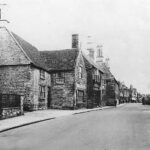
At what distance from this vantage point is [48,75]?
32625 mm

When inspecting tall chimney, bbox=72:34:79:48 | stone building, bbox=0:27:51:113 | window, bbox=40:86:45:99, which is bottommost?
window, bbox=40:86:45:99

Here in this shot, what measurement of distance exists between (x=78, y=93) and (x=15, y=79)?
9897mm

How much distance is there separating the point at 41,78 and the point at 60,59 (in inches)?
226

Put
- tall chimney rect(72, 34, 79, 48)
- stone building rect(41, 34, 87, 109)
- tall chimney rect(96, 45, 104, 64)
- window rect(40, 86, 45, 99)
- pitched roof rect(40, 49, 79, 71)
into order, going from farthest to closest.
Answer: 1. tall chimney rect(96, 45, 104, 64)
2. tall chimney rect(72, 34, 79, 48)
3. pitched roof rect(40, 49, 79, 71)
4. stone building rect(41, 34, 87, 109)
5. window rect(40, 86, 45, 99)

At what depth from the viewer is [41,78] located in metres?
29.9

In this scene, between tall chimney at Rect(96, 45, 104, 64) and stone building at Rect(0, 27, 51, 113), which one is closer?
stone building at Rect(0, 27, 51, 113)

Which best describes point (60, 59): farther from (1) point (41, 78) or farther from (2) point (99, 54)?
(2) point (99, 54)

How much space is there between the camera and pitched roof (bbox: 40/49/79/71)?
33.3 metres

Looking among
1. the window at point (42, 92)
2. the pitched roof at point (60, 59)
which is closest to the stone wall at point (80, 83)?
the pitched roof at point (60, 59)

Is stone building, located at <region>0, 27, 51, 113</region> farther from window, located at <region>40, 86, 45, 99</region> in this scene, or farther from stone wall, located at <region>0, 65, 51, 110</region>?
window, located at <region>40, 86, 45, 99</region>

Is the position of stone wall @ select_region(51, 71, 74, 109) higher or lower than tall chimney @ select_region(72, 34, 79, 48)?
lower

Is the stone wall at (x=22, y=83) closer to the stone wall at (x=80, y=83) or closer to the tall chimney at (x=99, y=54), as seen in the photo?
the stone wall at (x=80, y=83)

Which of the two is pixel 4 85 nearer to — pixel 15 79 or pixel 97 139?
pixel 15 79

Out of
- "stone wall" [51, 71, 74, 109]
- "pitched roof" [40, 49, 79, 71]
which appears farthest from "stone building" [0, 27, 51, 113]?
"pitched roof" [40, 49, 79, 71]
